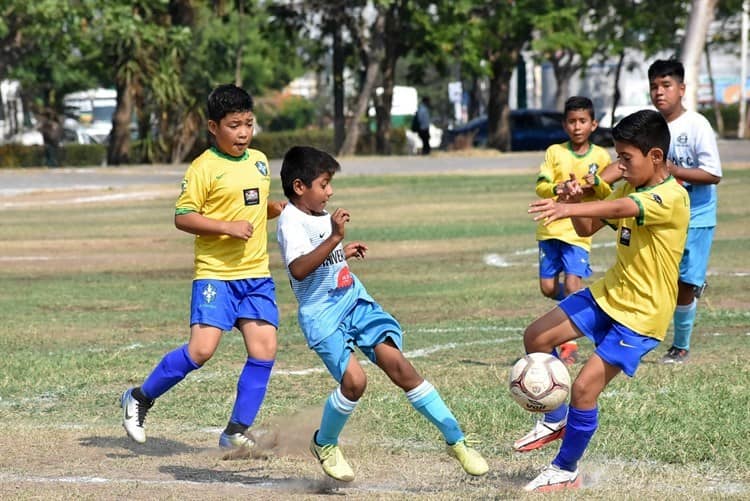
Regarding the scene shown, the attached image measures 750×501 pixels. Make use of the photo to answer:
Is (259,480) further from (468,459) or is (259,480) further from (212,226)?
(212,226)

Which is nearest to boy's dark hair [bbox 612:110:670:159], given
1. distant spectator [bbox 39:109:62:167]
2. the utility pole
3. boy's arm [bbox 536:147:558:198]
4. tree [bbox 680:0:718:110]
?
boy's arm [bbox 536:147:558:198]

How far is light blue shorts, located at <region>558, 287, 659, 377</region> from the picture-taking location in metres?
6.00

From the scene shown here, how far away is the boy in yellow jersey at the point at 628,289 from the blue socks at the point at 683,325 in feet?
10.9

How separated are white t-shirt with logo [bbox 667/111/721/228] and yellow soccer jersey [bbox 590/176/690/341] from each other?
298 centimetres

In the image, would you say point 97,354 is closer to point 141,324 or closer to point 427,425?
point 141,324

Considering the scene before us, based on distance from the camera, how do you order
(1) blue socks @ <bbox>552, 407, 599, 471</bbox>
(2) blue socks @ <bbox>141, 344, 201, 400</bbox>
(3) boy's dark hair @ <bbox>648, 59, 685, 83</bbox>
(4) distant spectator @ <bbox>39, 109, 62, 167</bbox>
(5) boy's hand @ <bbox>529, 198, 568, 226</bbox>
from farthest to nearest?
(4) distant spectator @ <bbox>39, 109, 62, 167</bbox> → (3) boy's dark hair @ <bbox>648, 59, 685, 83</bbox> → (2) blue socks @ <bbox>141, 344, 201, 400</bbox> → (1) blue socks @ <bbox>552, 407, 599, 471</bbox> → (5) boy's hand @ <bbox>529, 198, 568, 226</bbox>

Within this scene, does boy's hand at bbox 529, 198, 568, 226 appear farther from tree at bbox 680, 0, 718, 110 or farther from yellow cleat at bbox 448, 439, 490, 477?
tree at bbox 680, 0, 718, 110

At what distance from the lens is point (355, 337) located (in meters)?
6.25

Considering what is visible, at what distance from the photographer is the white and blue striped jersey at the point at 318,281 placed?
6219 mm

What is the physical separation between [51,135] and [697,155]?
150ft

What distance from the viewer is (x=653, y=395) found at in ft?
26.4

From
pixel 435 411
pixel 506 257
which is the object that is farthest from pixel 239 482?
pixel 506 257

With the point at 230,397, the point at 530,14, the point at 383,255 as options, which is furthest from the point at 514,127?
the point at 230,397

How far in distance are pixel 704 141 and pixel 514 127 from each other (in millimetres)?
39441
